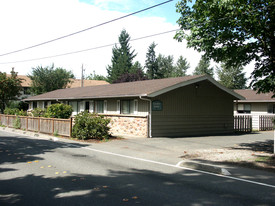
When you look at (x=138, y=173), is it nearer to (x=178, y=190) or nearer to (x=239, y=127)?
(x=178, y=190)

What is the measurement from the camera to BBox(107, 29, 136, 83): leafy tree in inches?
2635

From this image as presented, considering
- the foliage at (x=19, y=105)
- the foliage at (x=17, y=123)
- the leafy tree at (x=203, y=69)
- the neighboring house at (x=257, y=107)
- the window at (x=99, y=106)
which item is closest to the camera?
the foliage at (x=17, y=123)

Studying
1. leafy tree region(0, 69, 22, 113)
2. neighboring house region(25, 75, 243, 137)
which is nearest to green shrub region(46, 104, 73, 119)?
neighboring house region(25, 75, 243, 137)

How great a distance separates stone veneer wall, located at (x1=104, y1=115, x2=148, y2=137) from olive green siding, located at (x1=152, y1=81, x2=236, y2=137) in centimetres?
68

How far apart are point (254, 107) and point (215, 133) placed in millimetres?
9809

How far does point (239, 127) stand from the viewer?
24.7 metres

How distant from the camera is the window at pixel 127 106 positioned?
20031 millimetres

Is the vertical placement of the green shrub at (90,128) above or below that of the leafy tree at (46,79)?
below

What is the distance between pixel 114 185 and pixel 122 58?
6187cm

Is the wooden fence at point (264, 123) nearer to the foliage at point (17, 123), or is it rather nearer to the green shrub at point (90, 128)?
the green shrub at point (90, 128)

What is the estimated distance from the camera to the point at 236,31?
11.9 metres

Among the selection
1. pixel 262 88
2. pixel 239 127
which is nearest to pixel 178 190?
pixel 262 88

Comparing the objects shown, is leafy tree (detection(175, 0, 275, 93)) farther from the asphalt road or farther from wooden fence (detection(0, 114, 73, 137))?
wooden fence (detection(0, 114, 73, 137))

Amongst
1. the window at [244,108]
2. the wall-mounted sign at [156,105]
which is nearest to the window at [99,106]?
the wall-mounted sign at [156,105]
